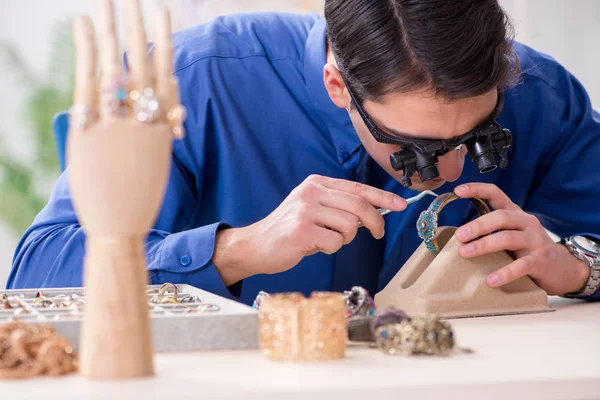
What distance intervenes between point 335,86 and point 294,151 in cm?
30

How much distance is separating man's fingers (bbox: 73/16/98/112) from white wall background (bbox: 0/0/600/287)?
130 inches

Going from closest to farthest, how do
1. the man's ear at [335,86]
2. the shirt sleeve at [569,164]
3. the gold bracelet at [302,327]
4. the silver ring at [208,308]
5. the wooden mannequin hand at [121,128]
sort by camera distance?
the wooden mannequin hand at [121,128] < the gold bracelet at [302,327] < the silver ring at [208,308] < the man's ear at [335,86] < the shirt sleeve at [569,164]

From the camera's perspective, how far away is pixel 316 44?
202 cm

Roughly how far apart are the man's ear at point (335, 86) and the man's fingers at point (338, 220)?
0.38 m

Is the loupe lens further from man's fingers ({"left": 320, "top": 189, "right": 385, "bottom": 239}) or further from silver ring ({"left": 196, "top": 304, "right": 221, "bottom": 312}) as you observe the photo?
silver ring ({"left": 196, "top": 304, "right": 221, "bottom": 312})

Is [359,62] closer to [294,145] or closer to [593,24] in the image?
[294,145]

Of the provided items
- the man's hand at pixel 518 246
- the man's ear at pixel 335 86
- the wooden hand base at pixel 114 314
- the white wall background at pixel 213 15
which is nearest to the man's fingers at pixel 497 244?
the man's hand at pixel 518 246

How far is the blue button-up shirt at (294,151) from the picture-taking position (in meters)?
2.03

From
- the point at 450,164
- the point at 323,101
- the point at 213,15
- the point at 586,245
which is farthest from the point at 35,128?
the point at 586,245

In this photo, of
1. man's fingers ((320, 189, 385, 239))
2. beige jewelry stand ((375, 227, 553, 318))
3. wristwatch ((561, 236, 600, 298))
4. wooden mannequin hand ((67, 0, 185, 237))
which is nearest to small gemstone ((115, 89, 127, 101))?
wooden mannequin hand ((67, 0, 185, 237))

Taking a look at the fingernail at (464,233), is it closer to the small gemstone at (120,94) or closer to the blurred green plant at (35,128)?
the small gemstone at (120,94)

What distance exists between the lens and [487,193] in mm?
Result: 1695

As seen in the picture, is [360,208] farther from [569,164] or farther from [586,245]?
[569,164]

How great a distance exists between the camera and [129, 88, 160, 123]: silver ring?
32.8 inches
